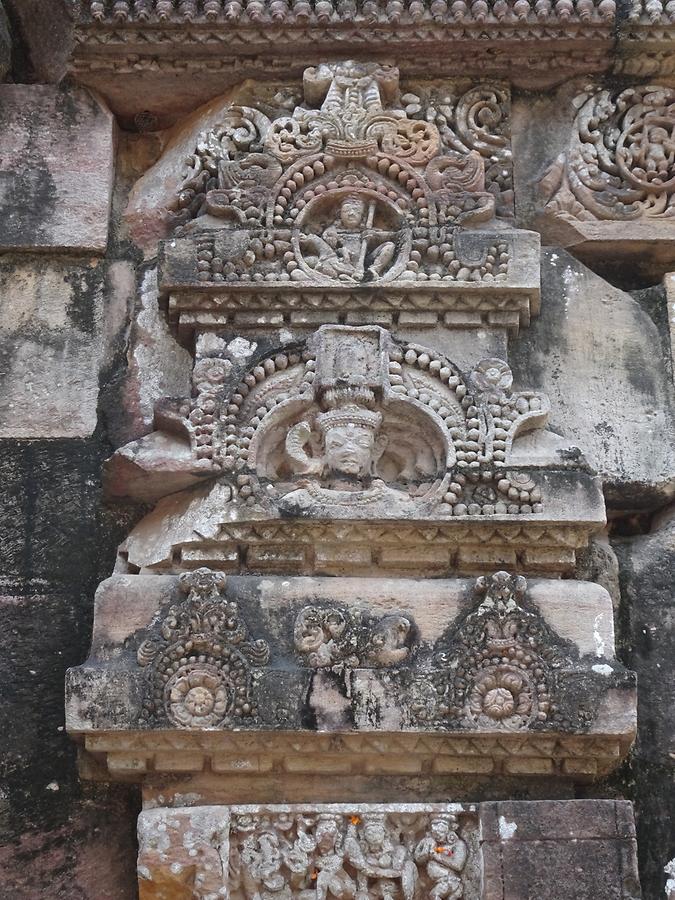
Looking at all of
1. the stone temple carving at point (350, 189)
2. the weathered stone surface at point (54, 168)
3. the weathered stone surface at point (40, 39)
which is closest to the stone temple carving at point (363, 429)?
the stone temple carving at point (350, 189)

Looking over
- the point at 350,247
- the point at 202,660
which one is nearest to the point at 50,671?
the point at 202,660

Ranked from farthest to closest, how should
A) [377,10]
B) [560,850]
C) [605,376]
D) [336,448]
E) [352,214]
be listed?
1. [377,10]
2. [352,214]
3. [605,376]
4. [336,448]
5. [560,850]

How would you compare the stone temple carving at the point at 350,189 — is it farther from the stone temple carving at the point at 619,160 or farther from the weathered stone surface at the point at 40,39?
the weathered stone surface at the point at 40,39

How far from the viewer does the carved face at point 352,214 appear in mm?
5465

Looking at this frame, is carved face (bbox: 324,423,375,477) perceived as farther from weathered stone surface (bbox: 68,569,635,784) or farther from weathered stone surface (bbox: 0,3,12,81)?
weathered stone surface (bbox: 0,3,12,81)

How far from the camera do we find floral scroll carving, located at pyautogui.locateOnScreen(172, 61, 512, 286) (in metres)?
5.32

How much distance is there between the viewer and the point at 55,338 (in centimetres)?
541

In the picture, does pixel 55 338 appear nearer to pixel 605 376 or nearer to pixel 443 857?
pixel 605 376

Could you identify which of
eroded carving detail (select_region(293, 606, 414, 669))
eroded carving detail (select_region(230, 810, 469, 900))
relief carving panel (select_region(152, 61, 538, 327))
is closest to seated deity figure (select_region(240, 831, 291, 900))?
eroded carving detail (select_region(230, 810, 469, 900))

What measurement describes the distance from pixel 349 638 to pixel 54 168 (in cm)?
231

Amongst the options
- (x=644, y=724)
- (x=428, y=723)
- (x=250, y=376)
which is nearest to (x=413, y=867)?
(x=428, y=723)

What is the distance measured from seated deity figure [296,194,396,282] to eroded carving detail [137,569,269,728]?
1.30 m

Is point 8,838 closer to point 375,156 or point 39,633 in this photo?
point 39,633

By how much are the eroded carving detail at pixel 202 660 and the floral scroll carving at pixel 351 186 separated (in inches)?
49.7
